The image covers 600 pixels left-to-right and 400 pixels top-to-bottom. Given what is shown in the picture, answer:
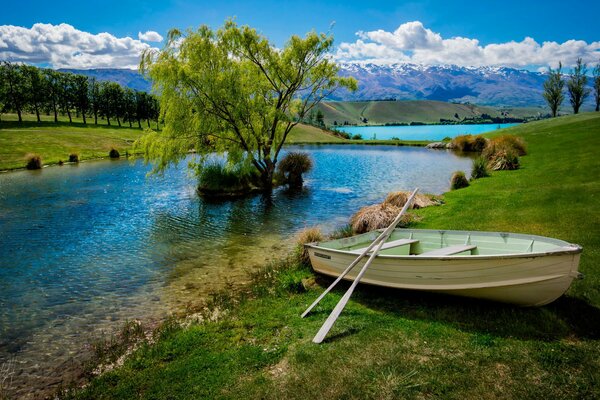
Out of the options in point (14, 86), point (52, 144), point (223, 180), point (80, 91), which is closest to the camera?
point (223, 180)

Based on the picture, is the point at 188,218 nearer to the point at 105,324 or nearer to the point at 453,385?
the point at 105,324

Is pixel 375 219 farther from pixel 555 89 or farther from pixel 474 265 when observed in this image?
pixel 555 89

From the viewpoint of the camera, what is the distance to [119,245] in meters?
19.8

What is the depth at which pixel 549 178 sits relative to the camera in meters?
27.6

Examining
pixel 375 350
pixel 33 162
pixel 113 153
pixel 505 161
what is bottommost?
pixel 375 350

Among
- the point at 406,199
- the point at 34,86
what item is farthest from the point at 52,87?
the point at 406,199

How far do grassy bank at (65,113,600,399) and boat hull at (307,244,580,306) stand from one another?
0.51m

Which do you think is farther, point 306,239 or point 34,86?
point 34,86

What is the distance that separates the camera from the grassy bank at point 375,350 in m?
7.38

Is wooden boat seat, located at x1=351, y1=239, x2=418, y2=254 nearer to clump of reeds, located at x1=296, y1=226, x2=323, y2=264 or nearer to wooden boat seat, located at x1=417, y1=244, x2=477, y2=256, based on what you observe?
wooden boat seat, located at x1=417, y1=244, x2=477, y2=256

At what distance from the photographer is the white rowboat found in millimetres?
9258

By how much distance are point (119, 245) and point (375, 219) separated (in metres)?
13.7

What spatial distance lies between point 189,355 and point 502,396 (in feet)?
22.6

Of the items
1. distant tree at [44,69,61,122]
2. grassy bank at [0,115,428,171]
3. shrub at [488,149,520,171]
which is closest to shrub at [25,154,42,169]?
grassy bank at [0,115,428,171]
